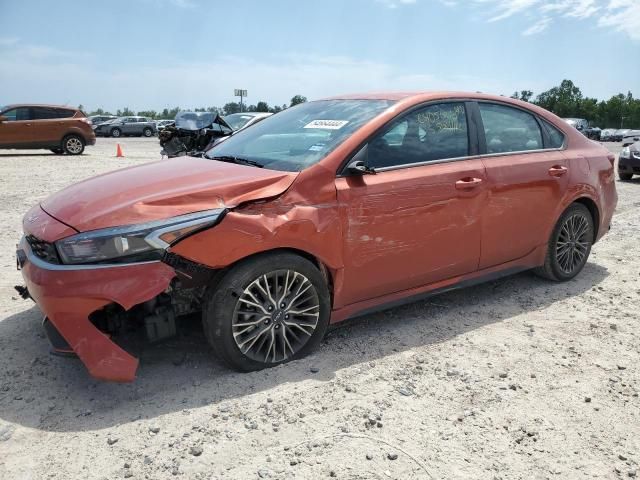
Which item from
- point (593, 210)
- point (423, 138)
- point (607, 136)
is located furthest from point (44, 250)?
point (607, 136)

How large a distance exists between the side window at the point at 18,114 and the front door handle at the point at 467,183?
1666 centimetres

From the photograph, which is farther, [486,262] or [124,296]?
[486,262]

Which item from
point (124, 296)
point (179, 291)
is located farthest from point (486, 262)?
point (124, 296)

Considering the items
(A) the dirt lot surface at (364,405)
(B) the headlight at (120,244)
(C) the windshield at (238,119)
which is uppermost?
(C) the windshield at (238,119)

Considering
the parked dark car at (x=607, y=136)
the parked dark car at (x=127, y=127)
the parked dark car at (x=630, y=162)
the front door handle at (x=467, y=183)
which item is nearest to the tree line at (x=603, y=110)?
the parked dark car at (x=607, y=136)

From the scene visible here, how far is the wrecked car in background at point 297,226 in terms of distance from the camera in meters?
2.73

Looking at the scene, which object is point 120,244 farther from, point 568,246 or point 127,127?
point 127,127

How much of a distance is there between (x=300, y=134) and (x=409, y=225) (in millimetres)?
981

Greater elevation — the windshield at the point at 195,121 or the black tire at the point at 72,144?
the windshield at the point at 195,121

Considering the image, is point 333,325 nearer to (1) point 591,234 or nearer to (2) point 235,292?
(2) point 235,292

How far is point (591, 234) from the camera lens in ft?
16.0

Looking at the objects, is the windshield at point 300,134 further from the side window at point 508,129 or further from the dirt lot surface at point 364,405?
the dirt lot surface at point 364,405

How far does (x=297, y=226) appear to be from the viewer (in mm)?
3053

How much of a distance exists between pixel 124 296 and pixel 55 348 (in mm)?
510
